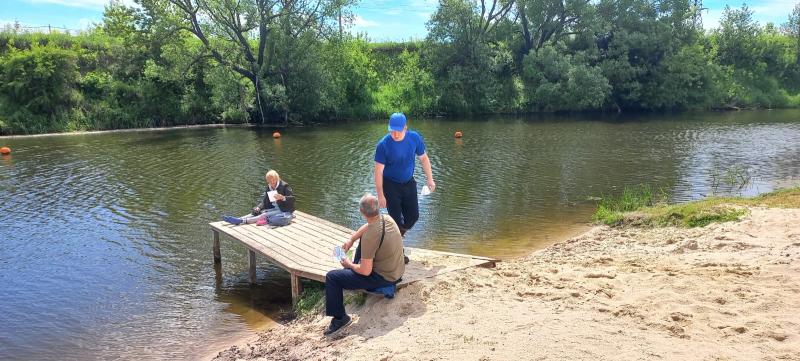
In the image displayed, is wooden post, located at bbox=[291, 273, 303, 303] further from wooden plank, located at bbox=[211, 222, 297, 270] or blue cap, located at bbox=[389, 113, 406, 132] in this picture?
blue cap, located at bbox=[389, 113, 406, 132]

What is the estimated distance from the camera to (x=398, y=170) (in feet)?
25.6

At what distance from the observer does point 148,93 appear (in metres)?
37.0

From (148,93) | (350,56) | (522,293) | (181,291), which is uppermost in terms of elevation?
(350,56)

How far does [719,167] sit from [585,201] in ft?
23.3

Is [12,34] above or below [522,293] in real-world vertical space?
above

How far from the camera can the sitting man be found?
21.8ft

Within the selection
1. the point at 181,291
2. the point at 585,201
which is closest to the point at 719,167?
the point at 585,201

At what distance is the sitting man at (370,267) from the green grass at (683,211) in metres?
6.41

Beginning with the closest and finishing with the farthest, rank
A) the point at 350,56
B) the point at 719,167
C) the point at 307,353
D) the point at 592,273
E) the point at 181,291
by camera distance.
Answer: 1. the point at 307,353
2. the point at 592,273
3. the point at 181,291
4. the point at 719,167
5. the point at 350,56

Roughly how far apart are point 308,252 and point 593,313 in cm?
457

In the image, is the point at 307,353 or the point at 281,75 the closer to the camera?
the point at 307,353

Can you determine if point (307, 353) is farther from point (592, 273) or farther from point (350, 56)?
point (350, 56)

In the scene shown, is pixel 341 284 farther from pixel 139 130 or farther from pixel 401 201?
pixel 139 130

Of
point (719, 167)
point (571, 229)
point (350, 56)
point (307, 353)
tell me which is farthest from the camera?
point (350, 56)
